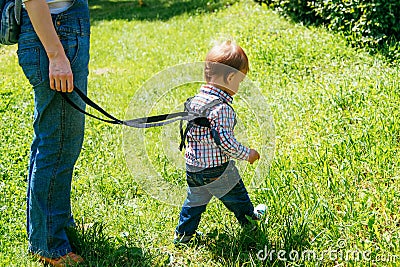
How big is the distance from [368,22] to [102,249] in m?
4.56

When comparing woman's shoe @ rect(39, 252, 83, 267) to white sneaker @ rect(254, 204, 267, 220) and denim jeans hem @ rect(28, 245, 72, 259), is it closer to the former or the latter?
denim jeans hem @ rect(28, 245, 72, 259)

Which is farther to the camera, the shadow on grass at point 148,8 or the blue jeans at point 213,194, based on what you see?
the shadow on grass at point 148,8

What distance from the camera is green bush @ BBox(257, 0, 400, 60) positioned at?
6398mm

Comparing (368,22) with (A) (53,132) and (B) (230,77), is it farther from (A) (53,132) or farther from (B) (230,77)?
(A) (53,132)

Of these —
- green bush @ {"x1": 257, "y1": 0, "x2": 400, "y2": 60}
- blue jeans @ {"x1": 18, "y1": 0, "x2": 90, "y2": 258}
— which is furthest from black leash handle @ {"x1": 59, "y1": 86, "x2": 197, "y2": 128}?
green bush @ {"x1": 257, "y1": 0, "x2": 400, "y2": 60}

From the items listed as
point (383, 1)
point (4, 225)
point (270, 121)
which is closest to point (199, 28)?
point (383, 1)

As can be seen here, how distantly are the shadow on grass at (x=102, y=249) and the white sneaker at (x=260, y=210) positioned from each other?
0.76 meters

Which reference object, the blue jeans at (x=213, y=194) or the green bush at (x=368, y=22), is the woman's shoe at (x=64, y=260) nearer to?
the blue jeans at (x=213, y=194)

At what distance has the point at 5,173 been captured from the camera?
14.9 ft

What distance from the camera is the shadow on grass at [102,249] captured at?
331cm

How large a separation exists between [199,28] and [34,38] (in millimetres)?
7538

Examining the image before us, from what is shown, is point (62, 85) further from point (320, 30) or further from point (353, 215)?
point (320, 30)

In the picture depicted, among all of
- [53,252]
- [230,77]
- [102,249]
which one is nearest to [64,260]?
[53,252]

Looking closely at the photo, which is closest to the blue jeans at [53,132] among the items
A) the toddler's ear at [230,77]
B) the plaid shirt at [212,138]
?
the plaid shirt at [212,138]
